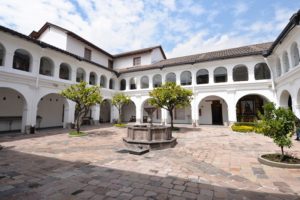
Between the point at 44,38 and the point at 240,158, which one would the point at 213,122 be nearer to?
the point at 240,158

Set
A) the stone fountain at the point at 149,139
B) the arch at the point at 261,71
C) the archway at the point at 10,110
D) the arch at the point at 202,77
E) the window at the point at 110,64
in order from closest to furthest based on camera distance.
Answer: the stone fountain at the point at 149,139 < the archway at the point at 10,110 < the arch at the point at 261,71 < the arch at the point at 202,77 < the window at the point at 110,64

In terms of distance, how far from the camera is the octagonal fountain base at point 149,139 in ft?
25.0

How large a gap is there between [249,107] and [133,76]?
14.1 m

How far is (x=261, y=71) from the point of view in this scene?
52.7 ft

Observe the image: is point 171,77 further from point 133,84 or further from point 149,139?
point 149,139

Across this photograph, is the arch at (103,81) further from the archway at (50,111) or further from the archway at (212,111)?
the archway at (212,111)

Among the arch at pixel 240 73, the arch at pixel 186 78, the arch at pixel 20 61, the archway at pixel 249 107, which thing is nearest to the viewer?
the arch at pixel 20 61

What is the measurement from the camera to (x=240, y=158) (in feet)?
19.9

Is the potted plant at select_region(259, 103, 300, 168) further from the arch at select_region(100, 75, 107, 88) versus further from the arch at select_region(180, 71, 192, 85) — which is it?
the arch at select_region(100, 75, 107, 88)

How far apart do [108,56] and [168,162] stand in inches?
805

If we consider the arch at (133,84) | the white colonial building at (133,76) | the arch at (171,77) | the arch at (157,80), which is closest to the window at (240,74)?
the white colonial building at (133,76)

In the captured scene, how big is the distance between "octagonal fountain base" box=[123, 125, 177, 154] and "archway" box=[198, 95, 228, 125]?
499 inches

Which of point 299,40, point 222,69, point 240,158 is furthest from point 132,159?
point 222,69

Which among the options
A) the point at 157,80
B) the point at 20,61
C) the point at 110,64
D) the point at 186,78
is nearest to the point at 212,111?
the point at 186,78
